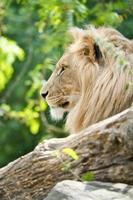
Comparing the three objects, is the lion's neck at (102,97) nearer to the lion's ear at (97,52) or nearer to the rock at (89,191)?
the lion's ear at (97,52)

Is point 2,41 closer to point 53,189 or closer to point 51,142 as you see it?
point 51,142

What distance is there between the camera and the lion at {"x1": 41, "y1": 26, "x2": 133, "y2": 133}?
5809mm

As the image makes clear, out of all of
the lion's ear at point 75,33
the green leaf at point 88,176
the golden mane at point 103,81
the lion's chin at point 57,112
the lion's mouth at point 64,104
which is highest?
the lion's ear at point 75,33

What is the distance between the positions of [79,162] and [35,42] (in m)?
8.61

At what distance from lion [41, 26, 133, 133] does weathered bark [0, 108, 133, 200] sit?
0.74 m

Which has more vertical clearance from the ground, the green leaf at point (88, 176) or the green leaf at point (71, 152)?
the green leaf at point (71, 152)

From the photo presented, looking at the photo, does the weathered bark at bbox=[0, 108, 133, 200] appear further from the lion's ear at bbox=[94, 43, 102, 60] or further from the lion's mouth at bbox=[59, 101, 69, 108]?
the lion's mouth at bbox=[59, 101, 69, 108]

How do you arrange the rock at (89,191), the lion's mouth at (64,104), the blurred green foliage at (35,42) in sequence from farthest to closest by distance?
the lion's mouth at (64,104)
the blurred green foliage at (35,42)
the rock at (89,191)

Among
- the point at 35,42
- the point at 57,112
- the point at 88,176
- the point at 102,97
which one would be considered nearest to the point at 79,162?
the point at 88,176

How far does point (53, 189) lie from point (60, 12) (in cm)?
161

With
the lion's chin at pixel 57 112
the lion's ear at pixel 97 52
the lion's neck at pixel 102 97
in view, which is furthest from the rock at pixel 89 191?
the lion's chin at pixel 57 112

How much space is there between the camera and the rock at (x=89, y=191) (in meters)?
4.45

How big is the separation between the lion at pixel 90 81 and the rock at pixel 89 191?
1032 mm

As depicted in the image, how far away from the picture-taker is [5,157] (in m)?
14.6
